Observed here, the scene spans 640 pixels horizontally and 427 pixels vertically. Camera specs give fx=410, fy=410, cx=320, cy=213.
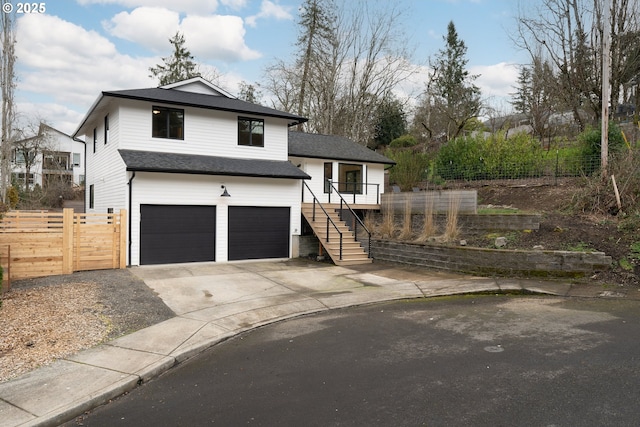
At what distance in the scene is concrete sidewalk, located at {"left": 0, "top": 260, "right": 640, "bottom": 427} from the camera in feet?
13.7

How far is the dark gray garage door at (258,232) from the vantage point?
48.3 ft

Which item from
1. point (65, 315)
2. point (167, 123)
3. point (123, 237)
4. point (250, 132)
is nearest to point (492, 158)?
point (250, 132)

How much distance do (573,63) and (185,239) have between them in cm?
1975

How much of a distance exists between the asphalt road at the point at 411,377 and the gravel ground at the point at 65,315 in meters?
1.73

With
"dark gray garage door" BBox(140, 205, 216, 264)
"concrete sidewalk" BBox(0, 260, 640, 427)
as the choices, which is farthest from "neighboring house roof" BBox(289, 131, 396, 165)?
"concrete sidewalk" BBox(0, 260, 640, 427)

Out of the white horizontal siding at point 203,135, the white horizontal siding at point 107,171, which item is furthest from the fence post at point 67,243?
the white horizontal siding at point 203,135

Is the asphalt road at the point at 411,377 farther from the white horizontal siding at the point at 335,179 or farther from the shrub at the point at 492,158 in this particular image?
the white horizontal siding at the point at 335,179

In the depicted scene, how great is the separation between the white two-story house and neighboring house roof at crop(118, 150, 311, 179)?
0.03 meters

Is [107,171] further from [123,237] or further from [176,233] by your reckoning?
[123,237]

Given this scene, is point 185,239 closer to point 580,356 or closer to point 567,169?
point 580,356

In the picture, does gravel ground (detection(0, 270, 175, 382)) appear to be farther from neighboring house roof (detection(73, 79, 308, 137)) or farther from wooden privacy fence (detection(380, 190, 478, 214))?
wooden privacy fence (detection(380, 190, 478, 214))

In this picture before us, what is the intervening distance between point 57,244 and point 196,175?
4573 mm

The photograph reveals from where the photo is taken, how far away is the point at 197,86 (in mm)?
16594

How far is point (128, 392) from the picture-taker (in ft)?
14.5
